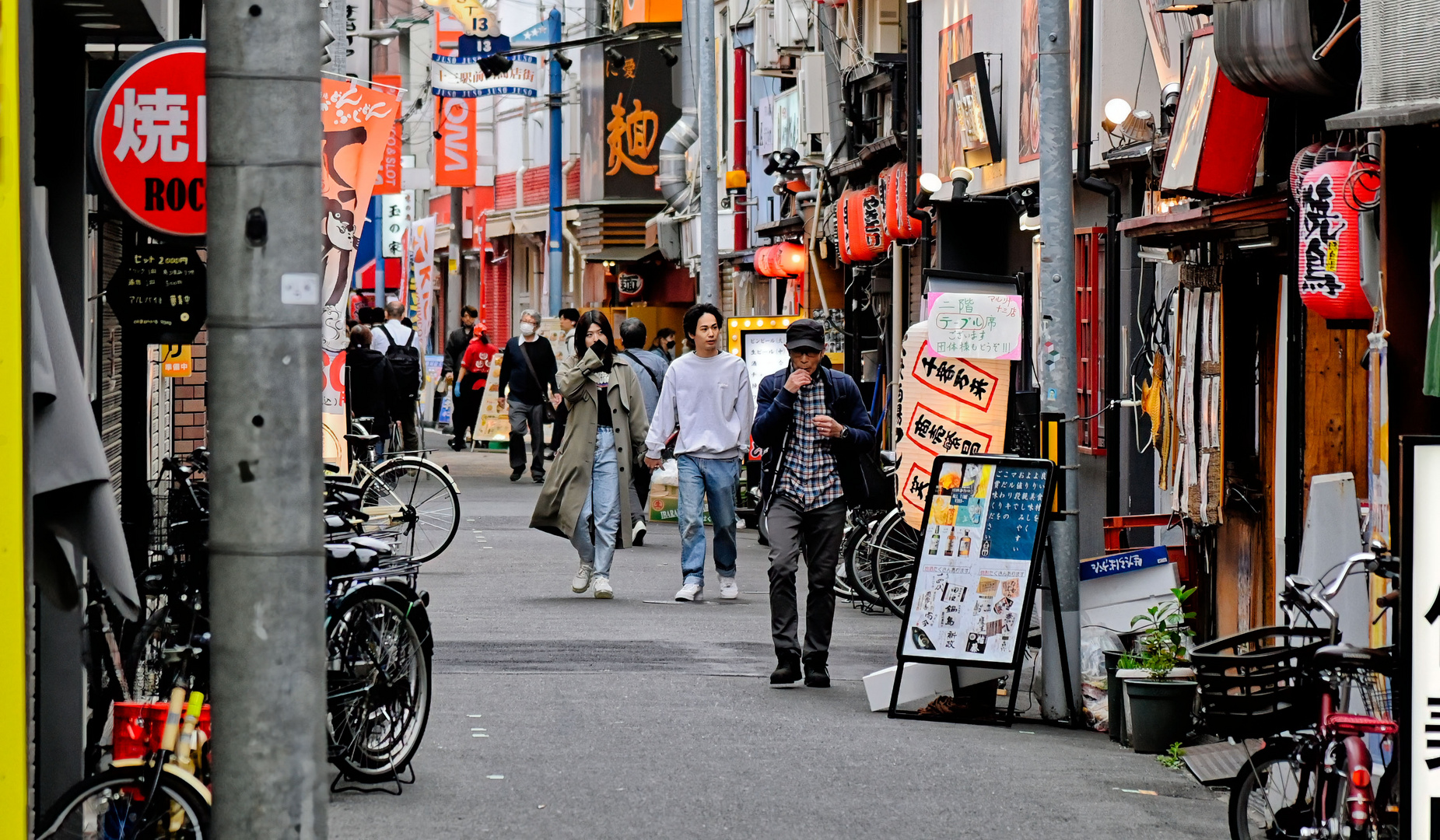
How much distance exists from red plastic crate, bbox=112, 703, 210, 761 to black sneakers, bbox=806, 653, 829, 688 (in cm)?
499

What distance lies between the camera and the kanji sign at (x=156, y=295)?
30.5 feet

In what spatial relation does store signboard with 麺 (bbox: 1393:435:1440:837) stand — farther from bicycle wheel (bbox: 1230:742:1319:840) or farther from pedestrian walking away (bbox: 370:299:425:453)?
pedestrian walking away (bbox: 370:299:425:453)

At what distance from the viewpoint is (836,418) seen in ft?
37.6

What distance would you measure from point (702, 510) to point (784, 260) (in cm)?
1654

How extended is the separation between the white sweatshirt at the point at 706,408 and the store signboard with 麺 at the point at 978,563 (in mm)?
3839

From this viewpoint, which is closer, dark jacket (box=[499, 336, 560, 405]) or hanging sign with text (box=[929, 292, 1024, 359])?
hanging sign with text (box=[929, 292, 1024, 359])

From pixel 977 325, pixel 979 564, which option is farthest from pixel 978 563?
pixel 977 325

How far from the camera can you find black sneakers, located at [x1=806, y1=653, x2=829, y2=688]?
11.3 meters

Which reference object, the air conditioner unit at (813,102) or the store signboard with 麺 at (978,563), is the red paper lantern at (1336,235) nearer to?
the store signboard with 麺 at (978,563)

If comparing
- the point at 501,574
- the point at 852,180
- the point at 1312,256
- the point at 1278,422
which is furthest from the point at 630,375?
the point at 852,180

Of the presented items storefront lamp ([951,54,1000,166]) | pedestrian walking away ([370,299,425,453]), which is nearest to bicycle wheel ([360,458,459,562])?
pedestrian walking away ([370,299,425,453])

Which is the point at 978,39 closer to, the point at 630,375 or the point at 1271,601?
the point at 630,375

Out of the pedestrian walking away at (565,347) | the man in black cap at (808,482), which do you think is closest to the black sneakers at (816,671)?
the man in black cap at (808,482)

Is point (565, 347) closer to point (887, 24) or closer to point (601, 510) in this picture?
point (887, 24)
